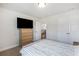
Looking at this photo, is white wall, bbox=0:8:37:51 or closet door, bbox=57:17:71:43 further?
closet door, bbox=57:17:71:43

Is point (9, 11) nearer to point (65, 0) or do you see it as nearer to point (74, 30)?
point (65, 0)

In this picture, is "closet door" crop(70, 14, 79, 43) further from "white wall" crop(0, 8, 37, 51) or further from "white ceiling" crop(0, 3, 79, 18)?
"white wall" crop(0, 8, 37, 51)

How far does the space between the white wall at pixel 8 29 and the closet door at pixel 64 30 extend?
7.13 feet

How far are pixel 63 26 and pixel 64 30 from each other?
0.22 meters

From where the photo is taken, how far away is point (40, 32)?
3.91 m

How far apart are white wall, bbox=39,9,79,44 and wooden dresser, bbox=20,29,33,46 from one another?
2.99 ft

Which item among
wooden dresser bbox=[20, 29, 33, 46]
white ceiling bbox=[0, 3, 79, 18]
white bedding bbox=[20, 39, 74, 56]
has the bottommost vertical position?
white bedding bbox=[20, 39, 74, 56]

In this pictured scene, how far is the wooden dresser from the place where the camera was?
3339 mm

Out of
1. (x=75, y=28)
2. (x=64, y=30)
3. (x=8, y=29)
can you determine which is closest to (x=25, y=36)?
(x=8, y=29)

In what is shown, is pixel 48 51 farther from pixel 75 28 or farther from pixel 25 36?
pixel 75 28

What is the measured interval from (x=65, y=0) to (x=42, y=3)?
0.42m

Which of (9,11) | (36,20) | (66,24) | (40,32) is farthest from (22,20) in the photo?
(66,24)

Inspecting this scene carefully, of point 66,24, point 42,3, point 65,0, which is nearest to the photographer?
point 65,0

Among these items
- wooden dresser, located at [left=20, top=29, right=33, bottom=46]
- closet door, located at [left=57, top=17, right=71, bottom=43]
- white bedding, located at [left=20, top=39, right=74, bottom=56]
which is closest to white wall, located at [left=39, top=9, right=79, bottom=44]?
closet door, located at [left=57, top=17, right=71, bottom=43]
